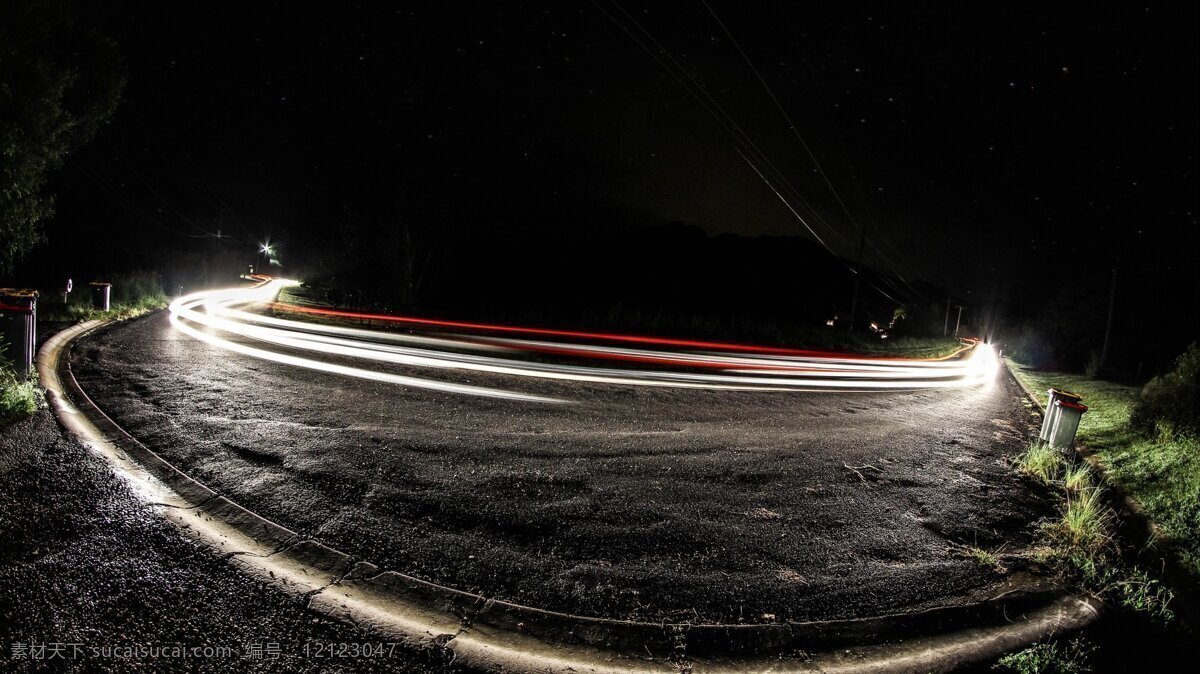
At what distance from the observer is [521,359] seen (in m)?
11.2

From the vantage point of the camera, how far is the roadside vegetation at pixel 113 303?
35.6 feet

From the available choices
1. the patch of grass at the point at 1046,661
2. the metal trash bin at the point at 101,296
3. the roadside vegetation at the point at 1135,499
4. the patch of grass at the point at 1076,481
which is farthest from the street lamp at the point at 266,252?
the patch of grass at the point at 1046,661

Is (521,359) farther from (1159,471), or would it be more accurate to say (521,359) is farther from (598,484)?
(1159,471)

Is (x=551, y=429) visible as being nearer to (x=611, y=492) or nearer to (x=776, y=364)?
(x=611, y=492)

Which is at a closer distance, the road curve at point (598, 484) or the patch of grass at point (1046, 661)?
the patch of grass at point (1046, 661)

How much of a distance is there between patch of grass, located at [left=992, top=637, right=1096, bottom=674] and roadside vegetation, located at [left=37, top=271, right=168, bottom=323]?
51.9 feet

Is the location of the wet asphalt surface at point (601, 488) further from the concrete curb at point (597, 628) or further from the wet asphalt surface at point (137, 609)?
the wet asphalt surface at point (137, 609)

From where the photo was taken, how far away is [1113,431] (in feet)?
26.1

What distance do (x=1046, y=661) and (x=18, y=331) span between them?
31.2 feet

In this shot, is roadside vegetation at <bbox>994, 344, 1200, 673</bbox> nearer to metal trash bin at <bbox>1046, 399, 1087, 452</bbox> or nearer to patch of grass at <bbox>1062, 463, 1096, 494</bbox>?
patch of grass at <bbox>1062, 463, 1096, 494</bbox>

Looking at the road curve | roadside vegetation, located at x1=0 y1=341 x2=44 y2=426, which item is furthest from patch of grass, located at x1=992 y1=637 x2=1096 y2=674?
roadside vegetation, located at x1=0 y1=341 x2=44 y2=426

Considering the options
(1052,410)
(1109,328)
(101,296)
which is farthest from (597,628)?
(1109,328)

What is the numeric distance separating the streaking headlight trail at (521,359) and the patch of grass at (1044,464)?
4.60 meters

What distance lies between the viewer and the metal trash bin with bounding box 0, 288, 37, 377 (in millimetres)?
5340
